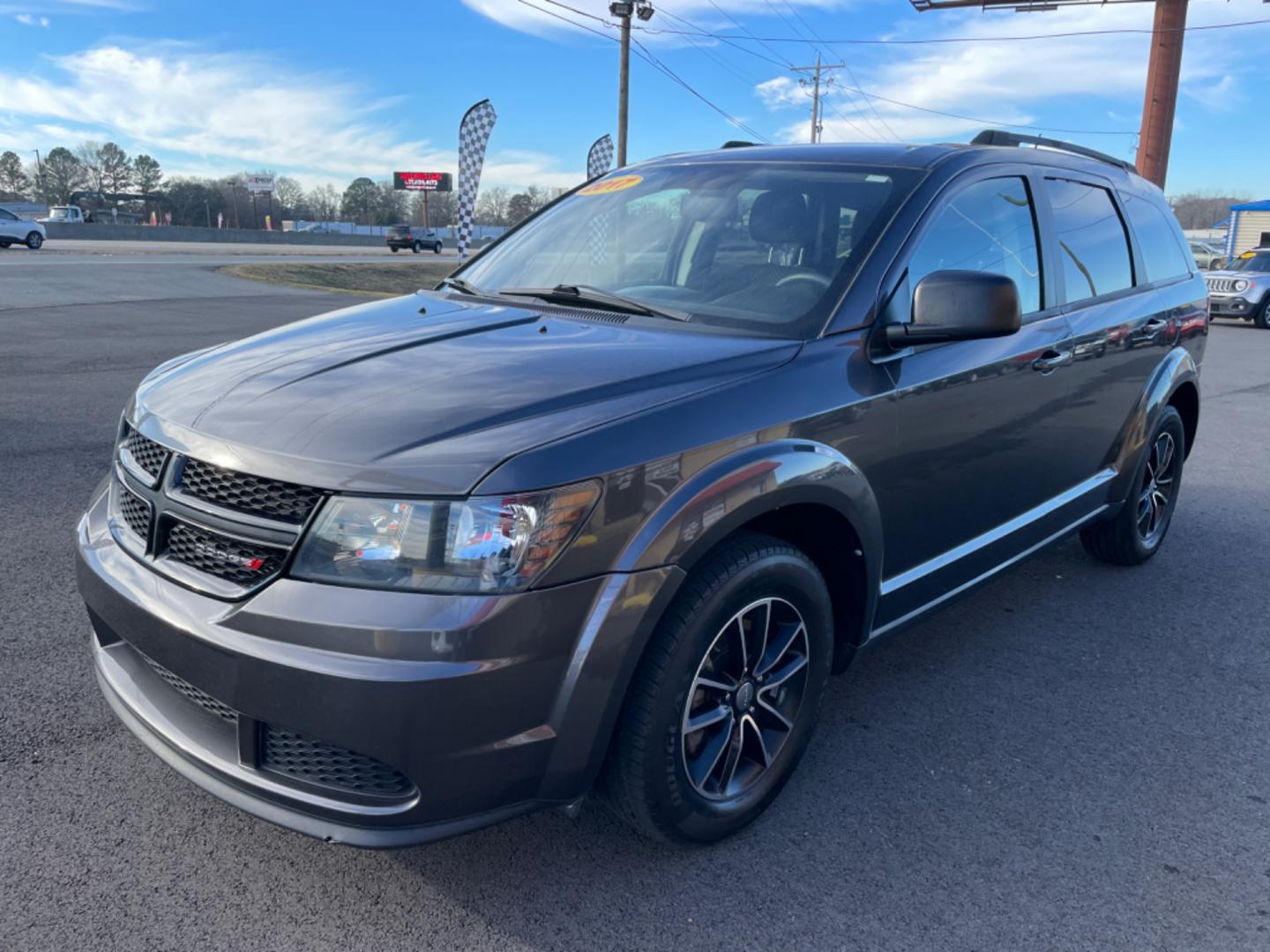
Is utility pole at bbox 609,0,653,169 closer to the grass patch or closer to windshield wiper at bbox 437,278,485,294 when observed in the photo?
the grass patch

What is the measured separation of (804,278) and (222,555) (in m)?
1.79

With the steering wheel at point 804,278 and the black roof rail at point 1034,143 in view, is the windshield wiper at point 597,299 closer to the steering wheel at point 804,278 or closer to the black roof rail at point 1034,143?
the steering wheel at point 804,278

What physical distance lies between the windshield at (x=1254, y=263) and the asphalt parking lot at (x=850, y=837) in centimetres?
2070

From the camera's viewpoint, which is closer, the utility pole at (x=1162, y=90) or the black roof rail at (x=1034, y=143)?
the black roof rail at (x=1034, y=143)

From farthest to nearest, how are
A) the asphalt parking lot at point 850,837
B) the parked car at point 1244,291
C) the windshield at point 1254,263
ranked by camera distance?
the windshield at point 1254,263, the parked car at point 1244,291, the asphalt parking lot at point 850,837

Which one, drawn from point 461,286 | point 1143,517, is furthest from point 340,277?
point 1143,517

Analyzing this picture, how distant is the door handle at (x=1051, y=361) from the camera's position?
340cm

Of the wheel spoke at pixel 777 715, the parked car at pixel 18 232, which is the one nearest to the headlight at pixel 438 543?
the wheel spoke at pixel 777 715

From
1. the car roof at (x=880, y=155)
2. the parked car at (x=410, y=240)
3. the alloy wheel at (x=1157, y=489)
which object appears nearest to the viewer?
the car roof at (x=880, y=155)

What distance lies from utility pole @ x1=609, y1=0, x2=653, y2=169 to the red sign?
196ft

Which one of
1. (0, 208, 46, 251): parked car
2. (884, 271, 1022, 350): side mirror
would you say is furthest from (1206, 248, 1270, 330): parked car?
(0, 208, 46, 251): parked car

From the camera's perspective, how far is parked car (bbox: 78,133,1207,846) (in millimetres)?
1937

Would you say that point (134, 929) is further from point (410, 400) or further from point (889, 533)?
point (889, 533)

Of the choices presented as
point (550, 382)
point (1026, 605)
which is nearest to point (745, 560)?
point (550, 382)
